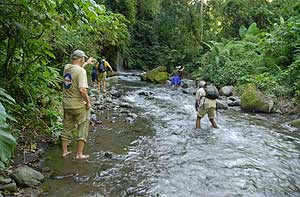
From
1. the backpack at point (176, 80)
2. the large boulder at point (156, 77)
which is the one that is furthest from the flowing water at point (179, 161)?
the large boulder at point (156, 77)

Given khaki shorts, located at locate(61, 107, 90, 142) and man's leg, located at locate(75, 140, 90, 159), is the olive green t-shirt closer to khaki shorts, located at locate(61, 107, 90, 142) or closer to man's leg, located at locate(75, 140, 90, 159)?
khaki shorts, located at locate(61, 107, 90, 142)

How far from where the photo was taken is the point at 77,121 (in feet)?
19.7

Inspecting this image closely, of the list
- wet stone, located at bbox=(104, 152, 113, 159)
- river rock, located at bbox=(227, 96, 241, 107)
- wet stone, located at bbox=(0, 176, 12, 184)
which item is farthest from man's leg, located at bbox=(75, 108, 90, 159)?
river rock, located at bbox=(227, 96, 241, 107)

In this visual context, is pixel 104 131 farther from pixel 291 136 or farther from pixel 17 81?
pixel 291 136

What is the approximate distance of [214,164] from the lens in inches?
248

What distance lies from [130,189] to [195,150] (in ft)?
8.62

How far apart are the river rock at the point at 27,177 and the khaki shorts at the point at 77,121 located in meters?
1.19

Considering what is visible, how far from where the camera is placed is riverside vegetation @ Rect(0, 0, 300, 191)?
15.6ft

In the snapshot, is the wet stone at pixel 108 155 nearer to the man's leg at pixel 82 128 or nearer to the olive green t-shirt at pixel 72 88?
the man's leg at pixel 82 128

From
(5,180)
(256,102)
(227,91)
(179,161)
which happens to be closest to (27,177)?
(5,180)

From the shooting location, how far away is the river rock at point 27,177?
180 inches

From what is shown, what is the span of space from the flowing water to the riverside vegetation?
115 cm

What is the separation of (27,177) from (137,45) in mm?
28304

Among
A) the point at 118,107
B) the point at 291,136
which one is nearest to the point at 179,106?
the point at 118,107
